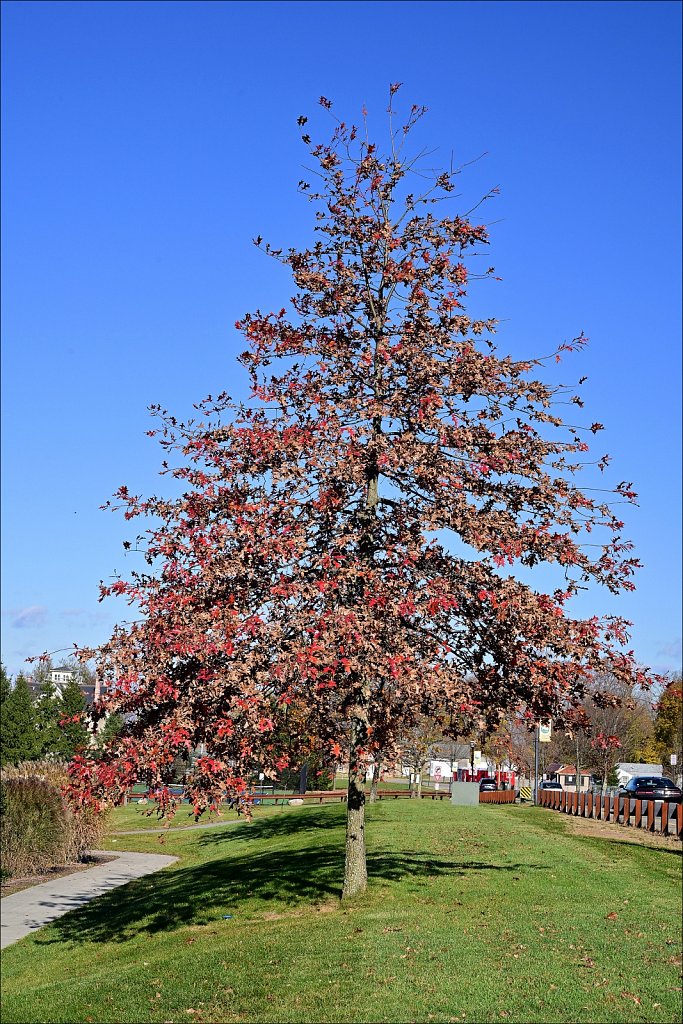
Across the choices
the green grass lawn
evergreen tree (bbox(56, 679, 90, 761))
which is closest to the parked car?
the green grass lawn

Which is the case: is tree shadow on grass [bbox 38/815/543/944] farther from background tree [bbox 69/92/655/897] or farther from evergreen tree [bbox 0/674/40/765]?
evergreen tree [bbox 0/674/40/765]

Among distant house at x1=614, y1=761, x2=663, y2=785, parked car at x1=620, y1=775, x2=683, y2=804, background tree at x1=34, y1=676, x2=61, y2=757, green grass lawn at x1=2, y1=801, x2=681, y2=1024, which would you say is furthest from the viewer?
distant house at x1=614, y1=761, x2=663, y2=785

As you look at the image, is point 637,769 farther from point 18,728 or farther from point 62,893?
point 62,893

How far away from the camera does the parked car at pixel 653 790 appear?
40.2 metres

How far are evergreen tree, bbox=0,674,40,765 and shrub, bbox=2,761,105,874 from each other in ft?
83.6

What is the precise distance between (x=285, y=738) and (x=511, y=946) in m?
3.63

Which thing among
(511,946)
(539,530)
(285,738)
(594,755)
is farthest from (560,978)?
(594,755)

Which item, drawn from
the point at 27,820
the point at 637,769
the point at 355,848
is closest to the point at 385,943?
the point at 355,848

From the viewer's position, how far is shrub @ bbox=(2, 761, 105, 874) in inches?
964

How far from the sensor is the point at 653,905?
14.6 m

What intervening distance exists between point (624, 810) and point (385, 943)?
717 inches

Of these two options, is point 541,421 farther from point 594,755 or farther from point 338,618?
point 594,755

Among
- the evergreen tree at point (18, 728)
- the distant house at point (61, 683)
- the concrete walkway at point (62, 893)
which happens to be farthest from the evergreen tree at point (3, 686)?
the concrete walkway at point (62, 893)

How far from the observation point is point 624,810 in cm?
2762
